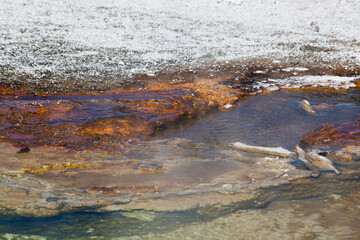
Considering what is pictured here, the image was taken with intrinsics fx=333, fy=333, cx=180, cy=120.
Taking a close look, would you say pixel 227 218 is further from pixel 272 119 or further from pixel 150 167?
pixel 272 119

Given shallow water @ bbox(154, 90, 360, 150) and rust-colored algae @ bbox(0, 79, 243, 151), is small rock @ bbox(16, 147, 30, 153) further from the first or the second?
shallow water @ bbox(154, 90, 360, 150)

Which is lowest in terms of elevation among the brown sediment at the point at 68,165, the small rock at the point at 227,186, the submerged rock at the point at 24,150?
the small rock at the point at 227,186

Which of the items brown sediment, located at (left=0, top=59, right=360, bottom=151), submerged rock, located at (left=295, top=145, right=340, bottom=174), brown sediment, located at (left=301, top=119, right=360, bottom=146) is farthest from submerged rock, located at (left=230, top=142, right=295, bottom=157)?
brown sediment, located at (left=0, top=59, right=360, bottom=151)

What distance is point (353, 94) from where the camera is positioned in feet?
15.9

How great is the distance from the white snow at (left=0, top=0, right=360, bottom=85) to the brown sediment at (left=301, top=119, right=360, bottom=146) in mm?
2747

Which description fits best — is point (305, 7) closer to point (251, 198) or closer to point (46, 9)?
point (46, 9)

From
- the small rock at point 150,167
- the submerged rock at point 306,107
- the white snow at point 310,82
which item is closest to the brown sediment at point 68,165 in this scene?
the small rock at point 150,167

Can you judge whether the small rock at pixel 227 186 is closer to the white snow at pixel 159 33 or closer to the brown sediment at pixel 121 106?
the brown sediment at pixel 121 106

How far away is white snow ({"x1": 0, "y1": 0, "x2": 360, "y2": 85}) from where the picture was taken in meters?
5.72

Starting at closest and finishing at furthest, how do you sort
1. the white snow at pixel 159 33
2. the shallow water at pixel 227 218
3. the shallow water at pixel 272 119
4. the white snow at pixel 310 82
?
the shallow water at pixel 227 218, the shallow water at pixel 272 119, the white snow at pixel 310 82, the white snow at pixel 159 33

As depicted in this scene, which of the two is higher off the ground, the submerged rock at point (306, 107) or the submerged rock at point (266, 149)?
the submerged rock at point (306, 107)

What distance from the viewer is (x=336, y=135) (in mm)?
3500

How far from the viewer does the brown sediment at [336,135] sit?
3.34 metres

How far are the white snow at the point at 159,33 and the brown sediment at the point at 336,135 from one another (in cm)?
275
